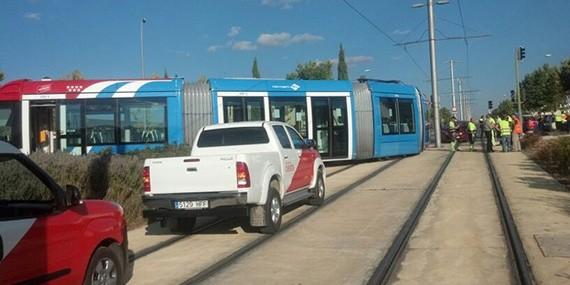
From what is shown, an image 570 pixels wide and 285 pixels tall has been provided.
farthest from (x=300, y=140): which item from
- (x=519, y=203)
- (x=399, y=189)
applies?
(x=519, y=203)

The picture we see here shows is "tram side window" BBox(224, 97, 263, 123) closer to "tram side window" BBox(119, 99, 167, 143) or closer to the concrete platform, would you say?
"tram side window" BBox(119, 99, 167, 143)

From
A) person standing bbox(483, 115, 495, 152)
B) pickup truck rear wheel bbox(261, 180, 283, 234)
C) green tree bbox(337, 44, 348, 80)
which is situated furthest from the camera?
green tree bbox(337, 44, 348, 80)

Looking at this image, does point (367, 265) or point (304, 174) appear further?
point (304, 174)

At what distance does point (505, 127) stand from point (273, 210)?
61.6ft

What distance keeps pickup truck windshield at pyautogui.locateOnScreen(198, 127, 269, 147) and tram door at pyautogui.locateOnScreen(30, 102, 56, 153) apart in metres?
8.26

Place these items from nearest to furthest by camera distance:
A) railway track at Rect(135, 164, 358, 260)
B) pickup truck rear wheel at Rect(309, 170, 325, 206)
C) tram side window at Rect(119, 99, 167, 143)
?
railway track at Rect(135, 164, 358, 260)
pickup truck rear wheel at Rect(309, 170, 325, 206)
tram side window at Rect(119, 99, 167, 143)

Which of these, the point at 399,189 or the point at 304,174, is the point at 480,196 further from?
the point at 304,174

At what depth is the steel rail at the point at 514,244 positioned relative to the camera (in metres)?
6.83

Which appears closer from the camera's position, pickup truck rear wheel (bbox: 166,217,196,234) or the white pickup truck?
the white pickup truck

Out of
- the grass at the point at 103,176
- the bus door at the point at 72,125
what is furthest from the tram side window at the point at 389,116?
the grass at the point at 103,176

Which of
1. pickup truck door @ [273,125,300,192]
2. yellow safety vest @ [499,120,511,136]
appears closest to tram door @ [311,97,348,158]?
yellow safety vest @ [499,120,511,136]

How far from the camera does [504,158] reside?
76.0ft

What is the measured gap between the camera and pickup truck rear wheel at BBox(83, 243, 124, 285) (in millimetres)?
5812

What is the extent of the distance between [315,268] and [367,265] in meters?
0.63
